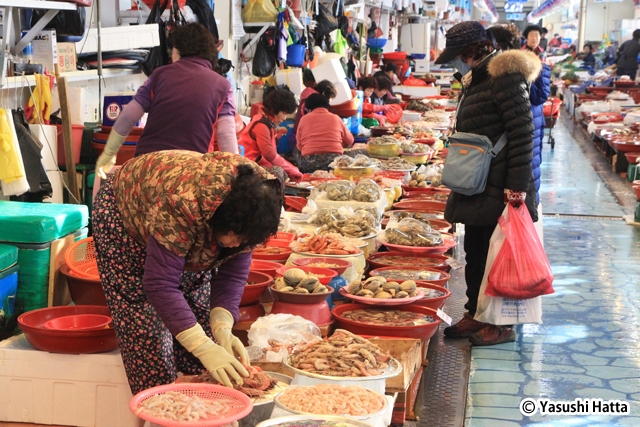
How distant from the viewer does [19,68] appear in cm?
507

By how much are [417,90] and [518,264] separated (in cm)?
1235

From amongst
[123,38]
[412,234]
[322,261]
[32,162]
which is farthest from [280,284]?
[123,38]

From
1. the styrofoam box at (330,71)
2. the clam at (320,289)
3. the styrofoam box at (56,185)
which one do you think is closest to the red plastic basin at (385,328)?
the clam at (320,289)

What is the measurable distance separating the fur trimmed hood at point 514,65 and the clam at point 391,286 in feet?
4.25

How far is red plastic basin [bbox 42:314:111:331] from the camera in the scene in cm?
336

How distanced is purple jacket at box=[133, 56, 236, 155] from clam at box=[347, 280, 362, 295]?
1.11m

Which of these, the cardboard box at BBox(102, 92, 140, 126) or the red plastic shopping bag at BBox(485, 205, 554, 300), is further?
the cardboard box at BBox(102, 92, 140, 126)

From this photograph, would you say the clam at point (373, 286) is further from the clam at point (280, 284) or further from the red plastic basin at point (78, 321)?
the red plastic basin at point (78, 321)

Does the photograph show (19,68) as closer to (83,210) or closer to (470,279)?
(83,210)

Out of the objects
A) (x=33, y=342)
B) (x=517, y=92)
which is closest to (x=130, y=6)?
(x=517, y=92)

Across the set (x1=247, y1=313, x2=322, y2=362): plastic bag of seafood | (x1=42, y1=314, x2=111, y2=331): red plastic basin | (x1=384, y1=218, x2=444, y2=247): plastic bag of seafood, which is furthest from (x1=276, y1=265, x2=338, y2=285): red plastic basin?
(x1=384, y1=218, x2=444, y2=247): plastic bag of seafood

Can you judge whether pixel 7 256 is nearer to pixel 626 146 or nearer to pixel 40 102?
pixel 40 102

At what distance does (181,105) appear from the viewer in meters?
4.20

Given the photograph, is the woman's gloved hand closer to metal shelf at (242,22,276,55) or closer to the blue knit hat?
the blue knit hat
